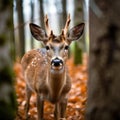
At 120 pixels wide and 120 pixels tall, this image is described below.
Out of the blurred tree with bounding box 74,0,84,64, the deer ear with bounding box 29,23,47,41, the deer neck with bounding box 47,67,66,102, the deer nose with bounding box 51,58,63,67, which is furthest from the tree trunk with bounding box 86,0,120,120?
the blurred tree with bounding box 74,0,84,64

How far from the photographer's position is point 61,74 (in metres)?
7.77

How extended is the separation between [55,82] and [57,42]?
0.65 metres

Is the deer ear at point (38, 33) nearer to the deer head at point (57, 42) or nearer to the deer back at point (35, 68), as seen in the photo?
the deer head at point (57, 42)

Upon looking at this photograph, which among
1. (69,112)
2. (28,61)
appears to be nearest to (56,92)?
(69,112)

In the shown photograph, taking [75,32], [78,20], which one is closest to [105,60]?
[75,32]

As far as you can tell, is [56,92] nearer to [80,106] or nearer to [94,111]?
[80,106]

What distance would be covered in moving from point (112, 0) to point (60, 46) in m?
2.40

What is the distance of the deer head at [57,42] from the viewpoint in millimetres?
7484

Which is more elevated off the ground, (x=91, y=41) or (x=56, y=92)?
(x=91, y=41)

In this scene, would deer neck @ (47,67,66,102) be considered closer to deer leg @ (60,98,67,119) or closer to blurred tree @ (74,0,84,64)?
deer leg @ (60,98,67,119)

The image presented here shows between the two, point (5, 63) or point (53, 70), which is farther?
point (53, 70)

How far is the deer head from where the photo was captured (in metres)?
7.48

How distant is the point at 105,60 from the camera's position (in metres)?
5.50

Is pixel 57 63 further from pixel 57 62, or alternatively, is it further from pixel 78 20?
pixel 78 20
